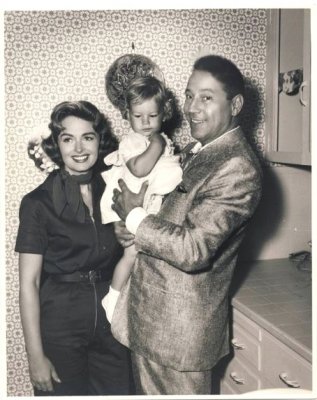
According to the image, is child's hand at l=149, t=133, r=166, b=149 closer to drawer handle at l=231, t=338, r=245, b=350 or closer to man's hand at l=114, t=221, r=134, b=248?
man's hand at l=114, t=221, r=134, b=248

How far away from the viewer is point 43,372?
1.63 m

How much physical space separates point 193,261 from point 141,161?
0.46 metres

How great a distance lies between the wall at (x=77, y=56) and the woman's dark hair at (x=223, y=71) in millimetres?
762

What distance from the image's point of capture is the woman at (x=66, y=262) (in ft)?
5.32

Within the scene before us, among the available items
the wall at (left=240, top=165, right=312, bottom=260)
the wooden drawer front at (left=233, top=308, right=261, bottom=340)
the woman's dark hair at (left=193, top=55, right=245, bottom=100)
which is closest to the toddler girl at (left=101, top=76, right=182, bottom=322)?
the woman's dark hair at (left=193, top=55, right=245, bottom=100)

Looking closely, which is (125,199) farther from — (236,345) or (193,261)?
(236,345)

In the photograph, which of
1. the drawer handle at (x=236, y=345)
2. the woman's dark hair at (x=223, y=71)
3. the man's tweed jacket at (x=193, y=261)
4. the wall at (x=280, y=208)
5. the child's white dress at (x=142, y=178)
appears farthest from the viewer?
the wall at (x=280, y=208)

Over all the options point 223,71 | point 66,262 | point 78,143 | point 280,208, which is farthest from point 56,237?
point 280,208

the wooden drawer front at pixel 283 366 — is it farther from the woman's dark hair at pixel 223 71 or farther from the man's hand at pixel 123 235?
the woman's dark hair at pixel 223 71

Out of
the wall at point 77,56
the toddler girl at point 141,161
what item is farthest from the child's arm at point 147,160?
the wall at point 77,56

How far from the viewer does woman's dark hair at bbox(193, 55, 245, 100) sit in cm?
141

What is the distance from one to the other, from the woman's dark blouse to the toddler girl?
0.26ft

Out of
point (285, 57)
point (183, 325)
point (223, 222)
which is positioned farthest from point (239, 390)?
point (285, 57)

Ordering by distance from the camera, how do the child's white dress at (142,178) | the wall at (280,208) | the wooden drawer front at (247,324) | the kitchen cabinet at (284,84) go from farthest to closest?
the wall at (280,208) → the kitchen cabinet at (284,84) → the wooden drawer front at (247,324) → the child's white dress at (142,178)
